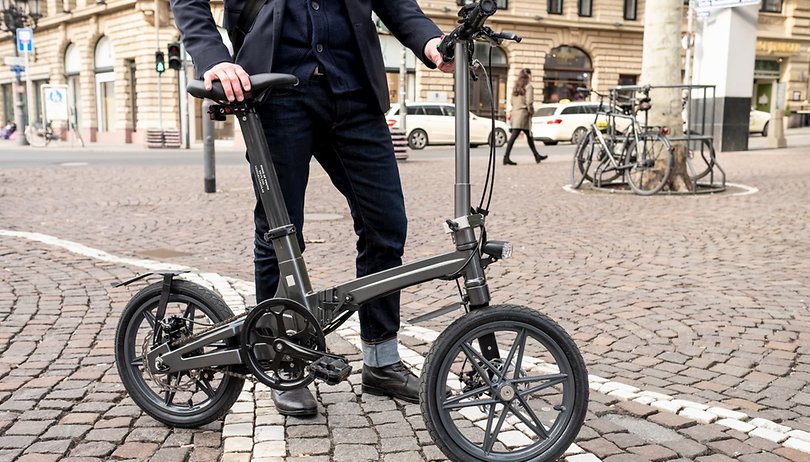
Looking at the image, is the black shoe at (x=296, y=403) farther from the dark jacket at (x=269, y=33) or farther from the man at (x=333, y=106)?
the dark jacket at (x=269, y=33)

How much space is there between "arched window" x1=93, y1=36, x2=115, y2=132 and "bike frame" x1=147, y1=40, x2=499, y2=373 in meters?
34.2

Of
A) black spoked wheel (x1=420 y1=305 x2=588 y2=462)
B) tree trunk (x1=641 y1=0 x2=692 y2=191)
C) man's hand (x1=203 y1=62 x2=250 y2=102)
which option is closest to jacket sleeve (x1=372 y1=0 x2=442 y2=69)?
man's hand (x1=203 y1=62 x2=250 y2=102)

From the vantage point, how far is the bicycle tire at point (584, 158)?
451 inches

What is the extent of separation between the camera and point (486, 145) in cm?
2641

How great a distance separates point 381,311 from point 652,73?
8.94 meters

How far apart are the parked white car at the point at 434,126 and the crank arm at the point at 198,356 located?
22.2 meters

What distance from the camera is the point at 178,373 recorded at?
2.98m

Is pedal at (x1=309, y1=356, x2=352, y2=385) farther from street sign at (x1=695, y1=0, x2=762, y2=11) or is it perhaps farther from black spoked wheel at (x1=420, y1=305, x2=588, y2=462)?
street sign at (x1=695, y1=0, x2=762, y2=11)

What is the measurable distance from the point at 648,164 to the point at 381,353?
8120 mm

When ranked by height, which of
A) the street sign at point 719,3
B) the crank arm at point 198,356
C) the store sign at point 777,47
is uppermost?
the store sign at point 777,47

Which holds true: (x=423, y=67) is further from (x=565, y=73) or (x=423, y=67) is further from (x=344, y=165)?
(x=344, y=165)

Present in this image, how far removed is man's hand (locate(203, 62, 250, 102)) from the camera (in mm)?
2539

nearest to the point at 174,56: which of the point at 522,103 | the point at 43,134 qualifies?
the point at 522,103

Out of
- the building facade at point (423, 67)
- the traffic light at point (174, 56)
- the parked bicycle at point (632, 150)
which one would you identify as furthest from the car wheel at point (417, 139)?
the parked bicycle at point (632, 150)
